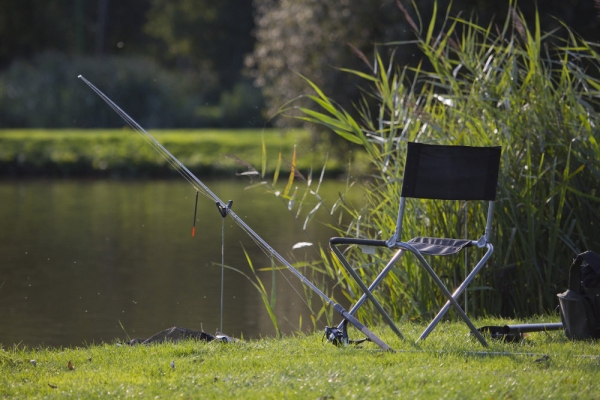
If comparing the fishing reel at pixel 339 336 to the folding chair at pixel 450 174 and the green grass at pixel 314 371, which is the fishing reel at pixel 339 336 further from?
the folding chair at pixel 450 174

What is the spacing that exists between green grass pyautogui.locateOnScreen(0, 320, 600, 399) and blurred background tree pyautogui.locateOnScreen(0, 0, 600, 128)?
1.74m

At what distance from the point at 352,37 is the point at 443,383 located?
1184 centimetres

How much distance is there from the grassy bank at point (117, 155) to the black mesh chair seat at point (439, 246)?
461 inches

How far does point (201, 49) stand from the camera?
36.8m

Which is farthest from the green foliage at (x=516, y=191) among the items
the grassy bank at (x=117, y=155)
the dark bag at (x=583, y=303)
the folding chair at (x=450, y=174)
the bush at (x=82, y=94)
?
the bush at (x=82, y=94)

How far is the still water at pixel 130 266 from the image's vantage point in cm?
646

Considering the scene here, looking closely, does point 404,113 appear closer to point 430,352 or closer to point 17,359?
point 430,352

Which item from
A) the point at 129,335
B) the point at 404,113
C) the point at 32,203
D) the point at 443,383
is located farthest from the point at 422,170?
the point at 32,203

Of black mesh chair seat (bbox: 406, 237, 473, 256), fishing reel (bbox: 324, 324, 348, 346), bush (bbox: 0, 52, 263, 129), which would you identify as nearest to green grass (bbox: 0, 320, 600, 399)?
fishing reel (bbox: 324, 324, 348, 346)

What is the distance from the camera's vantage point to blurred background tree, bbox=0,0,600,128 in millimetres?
14000

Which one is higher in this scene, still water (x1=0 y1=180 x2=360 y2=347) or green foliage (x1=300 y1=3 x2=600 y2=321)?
green foliage (x1=300 y1=3 x2=600 y2=321)

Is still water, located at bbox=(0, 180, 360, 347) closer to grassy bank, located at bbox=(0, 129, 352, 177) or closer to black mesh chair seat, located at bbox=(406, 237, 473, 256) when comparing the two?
black mesh chair seat, located at bbox=(406, 237, 473, 256)

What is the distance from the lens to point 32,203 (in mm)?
12969

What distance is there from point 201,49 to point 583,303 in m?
33.7
